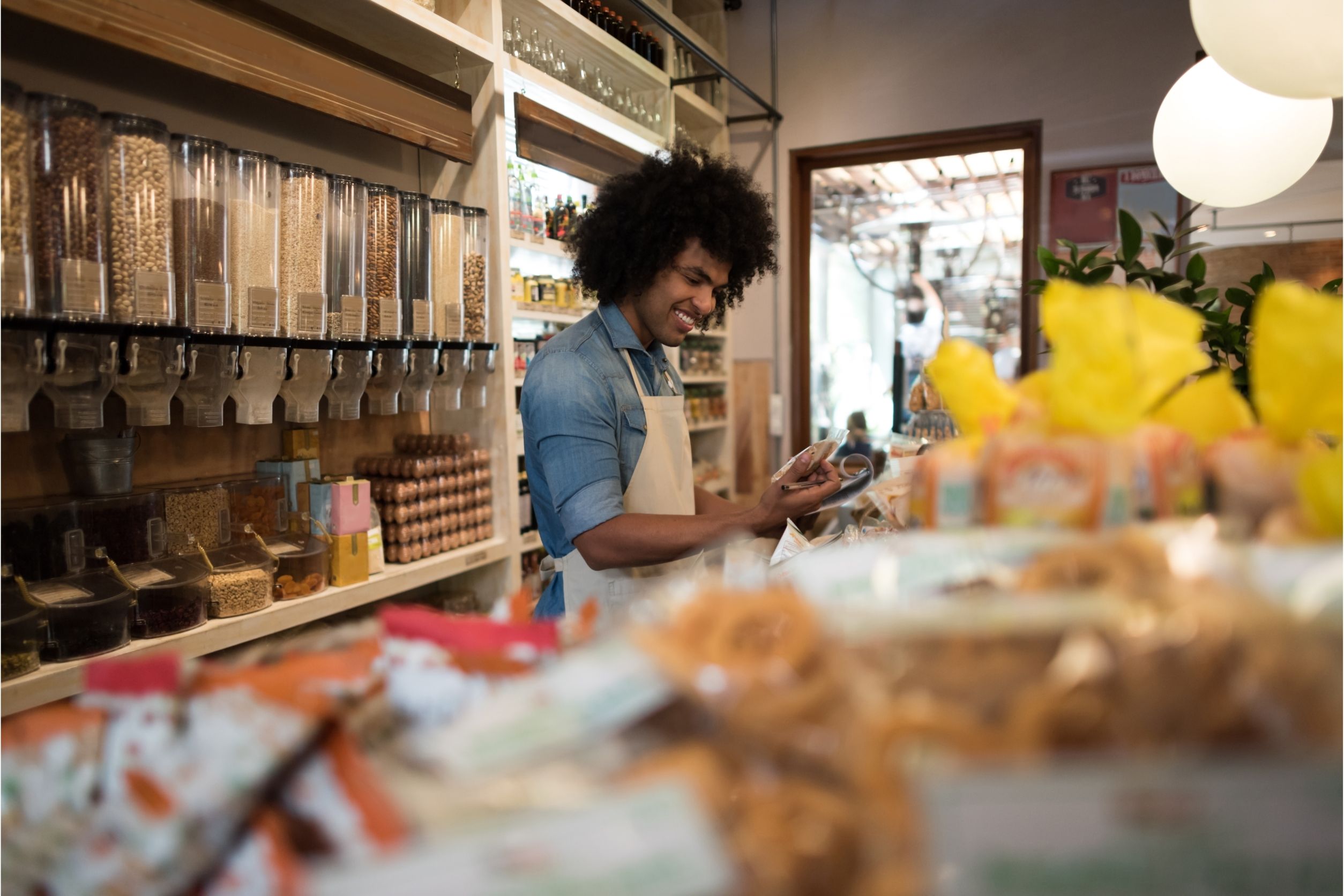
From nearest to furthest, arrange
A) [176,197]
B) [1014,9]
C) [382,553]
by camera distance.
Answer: [176,197] → [382,553] → [1014,9]

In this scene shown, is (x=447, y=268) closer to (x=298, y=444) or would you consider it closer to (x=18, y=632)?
(x=298, y=444)

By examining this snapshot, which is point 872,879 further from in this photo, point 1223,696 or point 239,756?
point 239,756

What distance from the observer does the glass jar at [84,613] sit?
4.93 ft

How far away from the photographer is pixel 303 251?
196 cm

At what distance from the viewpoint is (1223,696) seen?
0.40 m

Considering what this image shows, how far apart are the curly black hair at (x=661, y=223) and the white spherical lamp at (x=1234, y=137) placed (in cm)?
105

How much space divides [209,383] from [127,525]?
13.6 inches

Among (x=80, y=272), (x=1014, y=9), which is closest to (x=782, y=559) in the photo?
(x=80, y=272)

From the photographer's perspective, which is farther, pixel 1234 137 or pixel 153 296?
pixel 1234 137

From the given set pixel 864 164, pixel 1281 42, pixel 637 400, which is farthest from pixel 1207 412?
pixel 864 164

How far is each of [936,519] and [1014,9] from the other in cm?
419

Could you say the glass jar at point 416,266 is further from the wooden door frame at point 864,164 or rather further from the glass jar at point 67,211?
the wooden door frame at point 864,164

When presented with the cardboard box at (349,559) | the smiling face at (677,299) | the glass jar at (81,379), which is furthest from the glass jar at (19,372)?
the smiling face at (677,299)

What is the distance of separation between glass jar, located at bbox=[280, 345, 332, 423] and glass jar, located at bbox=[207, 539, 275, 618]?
1.11 feet
